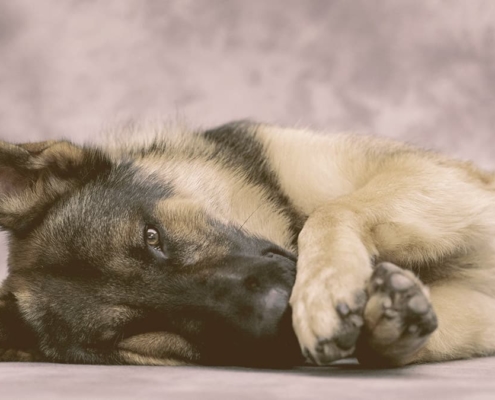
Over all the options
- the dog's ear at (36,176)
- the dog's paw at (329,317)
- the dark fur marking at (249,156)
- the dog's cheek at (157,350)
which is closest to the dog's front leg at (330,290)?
the dog's paw at (329,317)

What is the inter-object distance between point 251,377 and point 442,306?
2.75ft

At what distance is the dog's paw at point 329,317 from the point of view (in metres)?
1.43

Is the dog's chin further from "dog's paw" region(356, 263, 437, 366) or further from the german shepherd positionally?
"dog's paw" region(356, 263, 437, 366)

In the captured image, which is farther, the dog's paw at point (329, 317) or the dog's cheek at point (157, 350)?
the dog's cheek at point (157, 350)

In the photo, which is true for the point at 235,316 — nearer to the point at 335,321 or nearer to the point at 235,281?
the point at 235,281

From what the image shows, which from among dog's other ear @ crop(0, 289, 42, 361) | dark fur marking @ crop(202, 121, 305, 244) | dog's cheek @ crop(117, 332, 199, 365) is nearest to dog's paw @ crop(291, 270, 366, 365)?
dog's cheek @ crop(117, 332, 199, 365)

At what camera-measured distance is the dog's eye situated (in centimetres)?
184

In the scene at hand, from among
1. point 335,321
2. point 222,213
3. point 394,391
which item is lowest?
point 394,391

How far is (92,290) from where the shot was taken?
181cm

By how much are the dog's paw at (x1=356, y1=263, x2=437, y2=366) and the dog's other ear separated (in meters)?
0.98

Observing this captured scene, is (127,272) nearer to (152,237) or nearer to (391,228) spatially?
(152,237)

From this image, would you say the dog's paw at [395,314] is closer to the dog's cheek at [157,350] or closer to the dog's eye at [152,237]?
the dog's cheek at [157,350]

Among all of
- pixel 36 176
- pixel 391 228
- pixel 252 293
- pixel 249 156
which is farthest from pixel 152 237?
pixel 249 156

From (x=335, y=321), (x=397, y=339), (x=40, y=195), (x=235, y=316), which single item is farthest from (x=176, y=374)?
(x=40, y=195)
